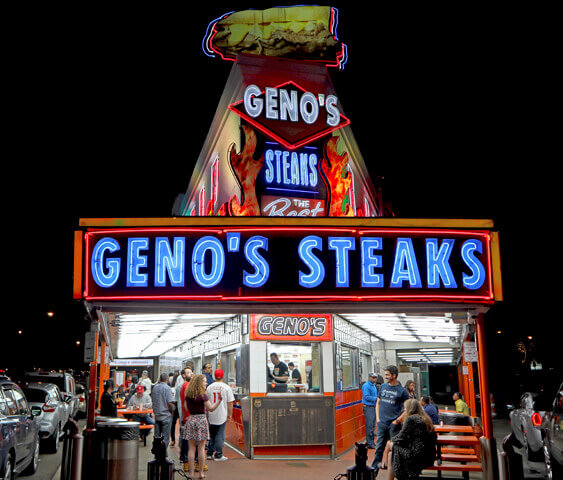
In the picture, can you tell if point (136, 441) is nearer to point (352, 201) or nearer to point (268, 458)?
point (268, 458)

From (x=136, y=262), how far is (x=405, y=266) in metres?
4.68

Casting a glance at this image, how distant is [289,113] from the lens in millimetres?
17172

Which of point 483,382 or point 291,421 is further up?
point 483,382

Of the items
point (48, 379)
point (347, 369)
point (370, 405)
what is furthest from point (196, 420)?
point (48, 379)

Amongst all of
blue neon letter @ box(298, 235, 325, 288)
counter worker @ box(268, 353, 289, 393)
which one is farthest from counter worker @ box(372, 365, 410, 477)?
counter worker @ box(268, 353, 289, 393)

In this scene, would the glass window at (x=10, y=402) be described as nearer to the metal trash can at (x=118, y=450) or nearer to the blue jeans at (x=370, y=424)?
the metal trash can at (x=118, y=450)

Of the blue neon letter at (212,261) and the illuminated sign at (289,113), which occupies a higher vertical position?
the illuminated sign at (289,113)

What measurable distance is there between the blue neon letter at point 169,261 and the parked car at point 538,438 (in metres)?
5.71

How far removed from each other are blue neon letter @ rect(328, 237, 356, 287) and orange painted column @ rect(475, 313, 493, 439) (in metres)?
2.49

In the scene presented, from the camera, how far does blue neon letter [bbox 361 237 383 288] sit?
415 inches

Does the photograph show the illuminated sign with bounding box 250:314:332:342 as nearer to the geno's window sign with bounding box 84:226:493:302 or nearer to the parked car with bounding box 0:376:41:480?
the geno's window sign with bounding box 84:226:493:302

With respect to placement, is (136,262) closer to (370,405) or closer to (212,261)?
(212,261)

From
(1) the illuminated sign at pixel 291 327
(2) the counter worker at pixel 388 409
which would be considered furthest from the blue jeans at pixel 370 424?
(2) the counter worker at pixel 388 409

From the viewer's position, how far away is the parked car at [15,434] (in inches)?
361
